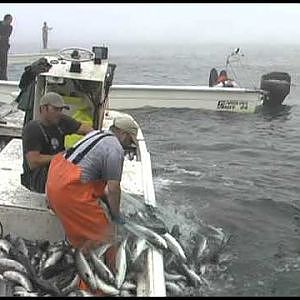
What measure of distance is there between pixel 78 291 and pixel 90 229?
643 mm

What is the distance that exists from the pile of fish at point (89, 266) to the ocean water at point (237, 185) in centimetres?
48

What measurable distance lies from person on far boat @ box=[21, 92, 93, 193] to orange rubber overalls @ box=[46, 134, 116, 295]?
1.39ft

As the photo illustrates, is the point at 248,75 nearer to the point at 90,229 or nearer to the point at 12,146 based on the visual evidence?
the point at 12,146

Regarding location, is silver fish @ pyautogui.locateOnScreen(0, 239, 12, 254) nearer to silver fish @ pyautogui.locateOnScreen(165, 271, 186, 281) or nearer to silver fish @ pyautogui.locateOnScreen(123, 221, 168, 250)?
silver fish @ pyautogui.locateOnScreen(123, 221, 168, 250)

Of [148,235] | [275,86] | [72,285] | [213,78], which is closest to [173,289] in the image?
[148,235]

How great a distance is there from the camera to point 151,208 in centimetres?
707

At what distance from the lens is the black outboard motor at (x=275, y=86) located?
2020 cm

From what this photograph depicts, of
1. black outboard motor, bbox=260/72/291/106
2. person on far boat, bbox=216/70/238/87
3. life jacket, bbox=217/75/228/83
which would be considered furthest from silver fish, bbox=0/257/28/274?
black outboard motor, bbox=260/72/291/106

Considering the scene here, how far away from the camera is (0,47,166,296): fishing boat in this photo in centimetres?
621

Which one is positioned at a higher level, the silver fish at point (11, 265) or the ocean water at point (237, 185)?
the silver fish at point (11, 265)

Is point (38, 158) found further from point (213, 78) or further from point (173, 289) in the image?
point (213, 78)

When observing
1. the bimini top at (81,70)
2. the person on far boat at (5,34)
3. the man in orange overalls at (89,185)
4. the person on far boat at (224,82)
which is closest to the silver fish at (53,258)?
the man in orange overalls at (89,185)

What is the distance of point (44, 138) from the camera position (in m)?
6.28

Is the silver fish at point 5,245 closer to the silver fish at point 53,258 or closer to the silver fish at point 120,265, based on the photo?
the silver fish at point 53,258
